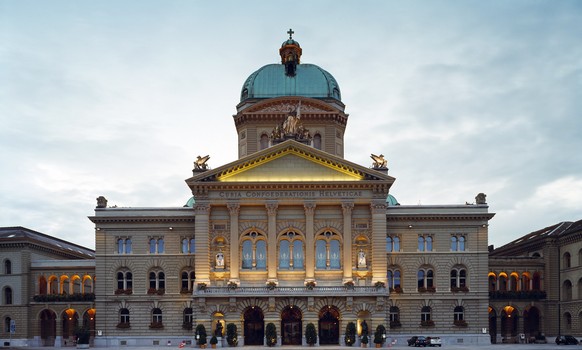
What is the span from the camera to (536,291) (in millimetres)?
106250

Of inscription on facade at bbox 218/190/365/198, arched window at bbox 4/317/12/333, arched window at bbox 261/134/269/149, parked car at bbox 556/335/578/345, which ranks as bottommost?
parked car at bbox 556/335/578/345

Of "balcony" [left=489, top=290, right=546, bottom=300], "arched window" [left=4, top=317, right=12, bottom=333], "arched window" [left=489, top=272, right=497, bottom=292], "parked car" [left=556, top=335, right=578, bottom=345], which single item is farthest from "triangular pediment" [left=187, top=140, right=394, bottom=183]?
"arched window" [left=4, top=317, right=12, bottom=333]

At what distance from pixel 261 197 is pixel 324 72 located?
28.8m

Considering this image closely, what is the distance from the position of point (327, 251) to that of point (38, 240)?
40110mm

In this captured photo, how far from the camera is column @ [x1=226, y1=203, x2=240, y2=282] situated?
310 ft

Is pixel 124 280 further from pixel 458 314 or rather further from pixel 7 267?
pixel 458 314

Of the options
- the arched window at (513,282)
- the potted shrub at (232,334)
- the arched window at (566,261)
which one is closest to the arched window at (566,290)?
the arched window at (566,261)

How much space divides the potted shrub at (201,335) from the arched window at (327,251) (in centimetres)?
1527

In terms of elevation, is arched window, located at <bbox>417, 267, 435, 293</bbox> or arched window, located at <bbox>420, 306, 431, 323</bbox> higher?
arched window, located at <bbox>417, 267, 435, 293</bbox>

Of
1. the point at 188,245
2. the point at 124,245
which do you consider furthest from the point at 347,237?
the point at 124,245

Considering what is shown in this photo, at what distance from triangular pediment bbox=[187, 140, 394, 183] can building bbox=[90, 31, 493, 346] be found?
0.13 metres

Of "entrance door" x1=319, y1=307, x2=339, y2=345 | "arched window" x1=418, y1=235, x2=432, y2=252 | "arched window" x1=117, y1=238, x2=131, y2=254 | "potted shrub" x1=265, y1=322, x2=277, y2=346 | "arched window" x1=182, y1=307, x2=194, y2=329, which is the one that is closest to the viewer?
"potted shrub" x1=265, y1=322, x2=277, y2=346

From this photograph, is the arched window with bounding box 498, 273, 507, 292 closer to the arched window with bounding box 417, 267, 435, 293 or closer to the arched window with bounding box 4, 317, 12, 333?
the arched window with bounding box 417, 267, 435, 293

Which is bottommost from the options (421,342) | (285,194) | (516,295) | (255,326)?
(421,342)
